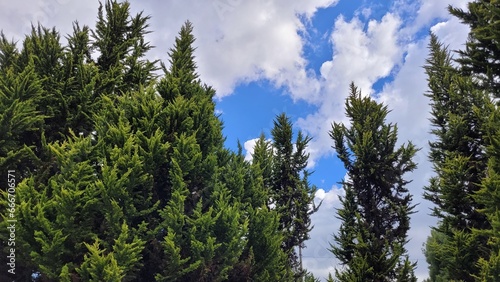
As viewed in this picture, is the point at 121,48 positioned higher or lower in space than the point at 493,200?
higher

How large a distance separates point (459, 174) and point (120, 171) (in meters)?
14.6

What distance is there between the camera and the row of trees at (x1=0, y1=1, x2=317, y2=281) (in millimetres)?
10375

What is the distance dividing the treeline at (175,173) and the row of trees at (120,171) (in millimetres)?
59

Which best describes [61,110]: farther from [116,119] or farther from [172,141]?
[172,141]

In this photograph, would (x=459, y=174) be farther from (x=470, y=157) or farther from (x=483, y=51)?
(x=483, y=51)

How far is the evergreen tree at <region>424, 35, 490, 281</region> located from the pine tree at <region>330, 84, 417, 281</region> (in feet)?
7.01

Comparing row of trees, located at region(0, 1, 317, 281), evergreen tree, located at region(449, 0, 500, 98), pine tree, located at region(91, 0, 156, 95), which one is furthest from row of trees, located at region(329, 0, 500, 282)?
pine tree, located at region(91, 0, 156, 95)

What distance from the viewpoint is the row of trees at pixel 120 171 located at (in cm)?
1038

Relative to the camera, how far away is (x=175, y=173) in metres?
11.7

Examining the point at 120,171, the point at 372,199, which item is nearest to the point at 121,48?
the point at 120,171

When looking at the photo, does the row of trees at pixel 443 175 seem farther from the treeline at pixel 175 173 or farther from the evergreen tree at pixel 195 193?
the evergreen tree at pixel 195 193

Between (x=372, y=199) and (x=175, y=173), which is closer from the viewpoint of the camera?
(x=175, y=173)

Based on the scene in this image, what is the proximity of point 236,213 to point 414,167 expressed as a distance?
8895 mm

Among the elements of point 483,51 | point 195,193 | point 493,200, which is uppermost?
point 483,51
